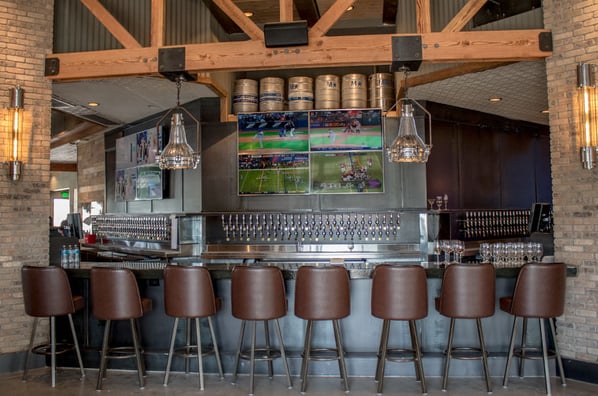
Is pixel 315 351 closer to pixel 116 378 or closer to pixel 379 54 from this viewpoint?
pixel 116 378

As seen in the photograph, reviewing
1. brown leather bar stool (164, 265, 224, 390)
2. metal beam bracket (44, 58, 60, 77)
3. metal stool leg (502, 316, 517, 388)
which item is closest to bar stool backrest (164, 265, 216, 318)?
brown leather bar stool (164, 265, 224, 390)

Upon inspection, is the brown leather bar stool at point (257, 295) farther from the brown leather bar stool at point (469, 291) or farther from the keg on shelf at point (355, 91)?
the keg on shelf at point (355, 91)

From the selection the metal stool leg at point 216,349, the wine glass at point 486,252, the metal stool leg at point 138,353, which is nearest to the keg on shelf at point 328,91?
the wine glass at point 486,252

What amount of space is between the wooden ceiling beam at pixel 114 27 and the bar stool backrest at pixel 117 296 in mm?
2409

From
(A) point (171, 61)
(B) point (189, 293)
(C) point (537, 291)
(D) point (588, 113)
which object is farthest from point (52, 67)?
(D) point (588, 113)

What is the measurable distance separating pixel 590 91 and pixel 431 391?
305 cm

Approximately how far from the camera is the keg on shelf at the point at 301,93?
7113 millimetres

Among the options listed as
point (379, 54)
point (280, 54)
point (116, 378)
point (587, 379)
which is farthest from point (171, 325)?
point (587, 379)

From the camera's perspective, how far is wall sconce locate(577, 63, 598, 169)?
183 inches

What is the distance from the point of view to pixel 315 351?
4598mm

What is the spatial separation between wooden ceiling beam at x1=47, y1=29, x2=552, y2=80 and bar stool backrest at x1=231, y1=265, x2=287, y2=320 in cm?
213

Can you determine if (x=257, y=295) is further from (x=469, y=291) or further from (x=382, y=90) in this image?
(x=382, y=90)

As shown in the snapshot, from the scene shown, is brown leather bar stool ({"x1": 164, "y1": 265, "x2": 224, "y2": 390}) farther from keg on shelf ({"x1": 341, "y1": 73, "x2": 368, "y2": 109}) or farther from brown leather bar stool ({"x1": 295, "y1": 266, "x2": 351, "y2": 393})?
keg on shelf ({"x1": 341, "y1": 73, "x2": 368, "y2": 109})

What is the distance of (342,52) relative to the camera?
16.4 feet
